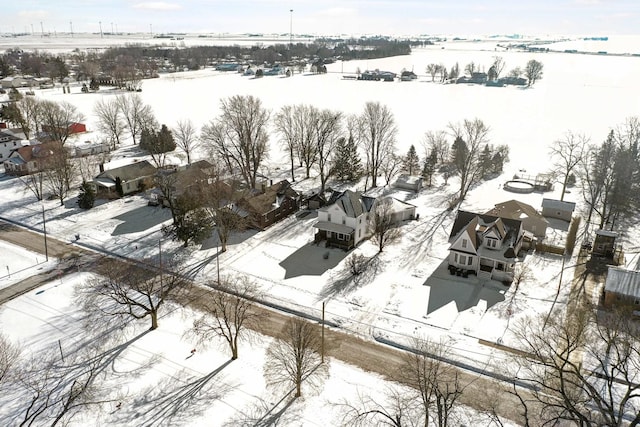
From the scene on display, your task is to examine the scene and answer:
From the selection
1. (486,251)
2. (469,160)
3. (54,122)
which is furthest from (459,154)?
(54,122)

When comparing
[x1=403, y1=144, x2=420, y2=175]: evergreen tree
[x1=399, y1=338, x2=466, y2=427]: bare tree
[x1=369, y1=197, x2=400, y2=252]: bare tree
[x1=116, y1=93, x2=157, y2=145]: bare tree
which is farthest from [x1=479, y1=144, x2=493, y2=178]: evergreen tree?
[x1=116, y1=93, x2=157, y2=145]: bare tree

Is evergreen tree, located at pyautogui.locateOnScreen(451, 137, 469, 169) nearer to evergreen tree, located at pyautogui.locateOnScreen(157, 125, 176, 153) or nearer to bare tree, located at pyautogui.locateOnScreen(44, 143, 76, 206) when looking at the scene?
evergreen tree, located at pyautogui.locateOnScreen(157, 125, 176, 153)

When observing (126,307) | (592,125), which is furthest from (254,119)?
(592,125)

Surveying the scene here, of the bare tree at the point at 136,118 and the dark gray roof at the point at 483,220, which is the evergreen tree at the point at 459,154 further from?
the bare tree at the point at 136,118

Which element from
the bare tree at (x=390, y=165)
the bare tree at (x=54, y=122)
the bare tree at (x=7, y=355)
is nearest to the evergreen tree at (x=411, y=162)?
the bare tree at (x=390, y=165)

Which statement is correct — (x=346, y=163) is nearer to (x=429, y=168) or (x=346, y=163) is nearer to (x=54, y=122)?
(x=429, y=168)

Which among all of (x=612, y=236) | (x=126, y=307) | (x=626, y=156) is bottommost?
(x=126, y=307)

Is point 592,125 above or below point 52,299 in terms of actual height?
above

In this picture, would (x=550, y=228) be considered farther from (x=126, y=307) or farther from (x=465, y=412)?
(x=126, y=307)

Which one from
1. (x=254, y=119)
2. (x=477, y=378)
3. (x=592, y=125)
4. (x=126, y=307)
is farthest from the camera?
(x=592, y=125)
